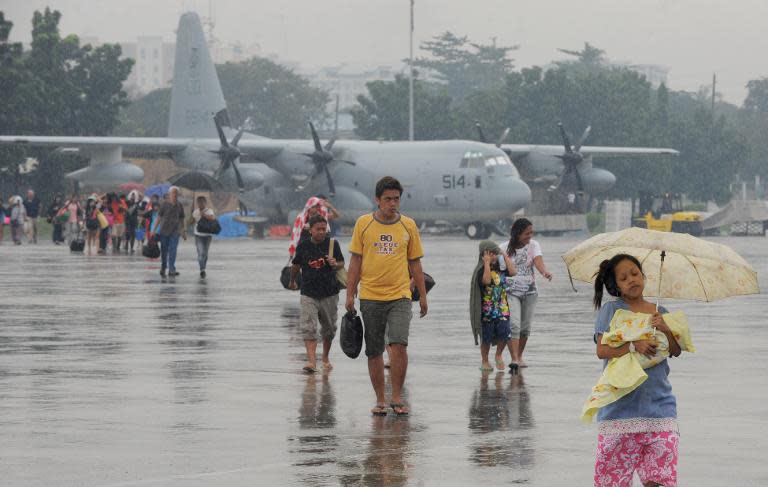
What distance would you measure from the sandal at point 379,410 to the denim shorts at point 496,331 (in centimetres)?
295

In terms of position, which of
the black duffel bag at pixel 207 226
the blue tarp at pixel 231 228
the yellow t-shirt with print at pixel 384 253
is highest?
the yellow t-shirt with print at pixel 384 253

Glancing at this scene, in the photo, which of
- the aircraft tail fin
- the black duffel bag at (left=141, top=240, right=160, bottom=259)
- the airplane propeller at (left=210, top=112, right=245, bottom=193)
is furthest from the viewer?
the aircraft tail fin

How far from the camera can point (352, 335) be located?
39.7 ft

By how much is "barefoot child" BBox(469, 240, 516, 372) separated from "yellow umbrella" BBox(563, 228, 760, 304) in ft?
19.9

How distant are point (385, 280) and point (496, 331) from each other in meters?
2.88

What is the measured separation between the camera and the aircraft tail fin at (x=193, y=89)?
6309cm

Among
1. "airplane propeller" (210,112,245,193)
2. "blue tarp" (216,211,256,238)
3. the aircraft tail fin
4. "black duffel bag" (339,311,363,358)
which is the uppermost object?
the aircraft tail fin

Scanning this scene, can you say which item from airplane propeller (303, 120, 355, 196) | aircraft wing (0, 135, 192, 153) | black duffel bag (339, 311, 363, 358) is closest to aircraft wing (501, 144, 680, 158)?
airplane propeller (303, 120, 355, 196)

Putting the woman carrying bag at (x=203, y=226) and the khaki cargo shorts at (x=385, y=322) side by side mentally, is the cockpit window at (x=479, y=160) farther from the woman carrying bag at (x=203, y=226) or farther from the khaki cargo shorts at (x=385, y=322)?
the khaki cargo shorts at (x=385, y=322)

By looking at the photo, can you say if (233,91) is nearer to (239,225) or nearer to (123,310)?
(239,225)

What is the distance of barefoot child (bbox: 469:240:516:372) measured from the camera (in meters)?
14.3

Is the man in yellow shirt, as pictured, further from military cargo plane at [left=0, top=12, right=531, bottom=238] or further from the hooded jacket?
military cargo plane at [left=0, top=12, right=531, bottom=238]

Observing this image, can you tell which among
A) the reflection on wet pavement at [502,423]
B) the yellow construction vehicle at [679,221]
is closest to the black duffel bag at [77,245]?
the reflection on wet pavement at [502,423]

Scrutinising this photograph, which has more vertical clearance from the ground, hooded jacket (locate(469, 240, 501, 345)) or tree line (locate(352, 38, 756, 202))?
tree line (locate(352, 38, 756, 202))
